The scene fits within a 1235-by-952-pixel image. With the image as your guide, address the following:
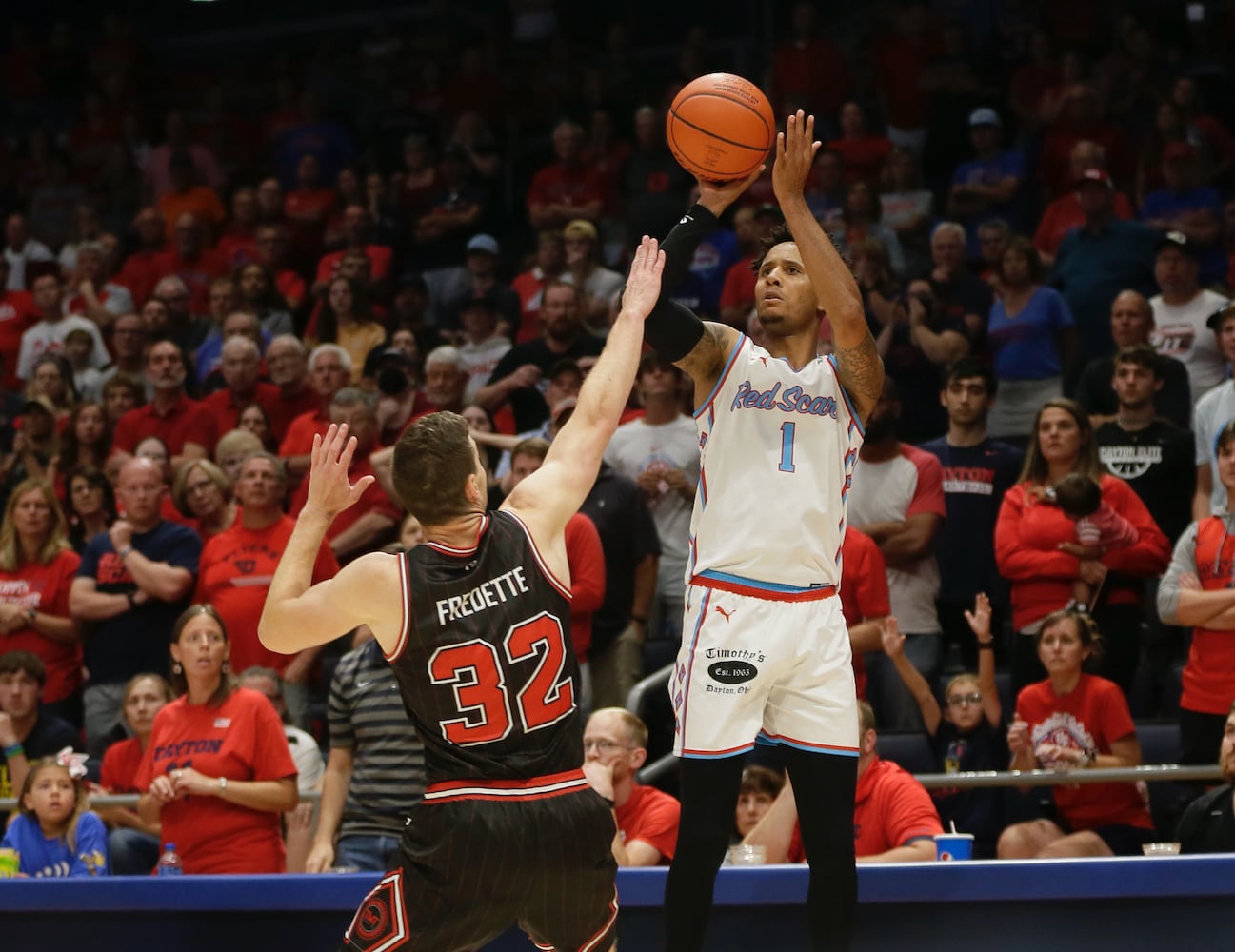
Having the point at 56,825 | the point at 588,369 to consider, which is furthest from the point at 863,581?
the point at 56,825

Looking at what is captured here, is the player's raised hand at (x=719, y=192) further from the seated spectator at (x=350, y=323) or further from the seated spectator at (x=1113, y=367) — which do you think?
the seated spectator at (x=350, y=323)

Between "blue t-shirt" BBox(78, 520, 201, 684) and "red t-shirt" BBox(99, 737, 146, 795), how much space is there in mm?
695

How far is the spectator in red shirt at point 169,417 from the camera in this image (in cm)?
1052

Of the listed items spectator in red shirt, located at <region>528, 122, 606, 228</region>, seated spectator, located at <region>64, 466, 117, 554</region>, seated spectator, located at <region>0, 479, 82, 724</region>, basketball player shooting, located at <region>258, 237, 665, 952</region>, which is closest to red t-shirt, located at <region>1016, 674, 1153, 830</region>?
basketball player shooting, located at <region>258, 237, 665, 952</region>

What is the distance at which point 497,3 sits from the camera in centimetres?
1589

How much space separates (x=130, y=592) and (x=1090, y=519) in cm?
485

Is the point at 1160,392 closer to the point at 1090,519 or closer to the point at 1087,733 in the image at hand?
the point at 1090,519

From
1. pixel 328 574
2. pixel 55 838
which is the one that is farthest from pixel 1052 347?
pixel 55 838

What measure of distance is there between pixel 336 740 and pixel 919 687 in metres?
2.54

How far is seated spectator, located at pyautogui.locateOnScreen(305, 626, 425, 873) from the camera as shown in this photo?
6801 millimetres

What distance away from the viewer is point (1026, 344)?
376 inches

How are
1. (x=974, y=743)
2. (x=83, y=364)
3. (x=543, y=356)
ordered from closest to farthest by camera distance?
(x=974, y=743), (x=543, y=356), (x=83, y=364)

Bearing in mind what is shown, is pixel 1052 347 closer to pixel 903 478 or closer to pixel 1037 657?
pixel 903 478

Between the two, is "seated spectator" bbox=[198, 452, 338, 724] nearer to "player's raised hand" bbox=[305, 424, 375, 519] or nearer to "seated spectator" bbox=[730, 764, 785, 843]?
"seated spectator" bbox=[730, 764, 785, 843]
